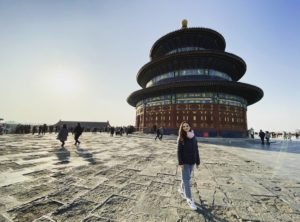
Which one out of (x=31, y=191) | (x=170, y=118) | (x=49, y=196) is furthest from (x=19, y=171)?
(x=170, y=118)

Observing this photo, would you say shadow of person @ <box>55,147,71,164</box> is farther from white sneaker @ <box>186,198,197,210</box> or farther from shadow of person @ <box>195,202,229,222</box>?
shadow of person @ <box>195,202,229,222</box>

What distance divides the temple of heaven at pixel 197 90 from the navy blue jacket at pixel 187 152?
58.4ft

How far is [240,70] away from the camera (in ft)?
88.3

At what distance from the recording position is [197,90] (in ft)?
71.8

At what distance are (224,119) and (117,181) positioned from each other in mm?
20789

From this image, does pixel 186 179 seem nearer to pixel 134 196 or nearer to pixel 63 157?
pixel 134 196

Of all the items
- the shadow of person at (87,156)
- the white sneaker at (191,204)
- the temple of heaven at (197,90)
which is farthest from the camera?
the temple of heaven at (197,90)

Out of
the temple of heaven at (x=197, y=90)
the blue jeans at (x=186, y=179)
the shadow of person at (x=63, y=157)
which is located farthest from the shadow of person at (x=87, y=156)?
the temple of heaven at (x=197, y=90)

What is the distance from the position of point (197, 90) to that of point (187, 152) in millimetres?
20001

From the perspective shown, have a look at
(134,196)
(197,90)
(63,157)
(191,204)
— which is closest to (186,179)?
(191,204)

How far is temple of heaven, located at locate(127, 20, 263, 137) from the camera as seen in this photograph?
21.3 meters

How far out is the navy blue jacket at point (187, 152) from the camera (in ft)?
10.0

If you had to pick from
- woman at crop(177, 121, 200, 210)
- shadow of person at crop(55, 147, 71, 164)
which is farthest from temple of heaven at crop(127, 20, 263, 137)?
woman at crop(177, 121, 200, 210)

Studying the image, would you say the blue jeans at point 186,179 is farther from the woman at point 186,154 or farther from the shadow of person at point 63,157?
the shadow of person at point 63,157
